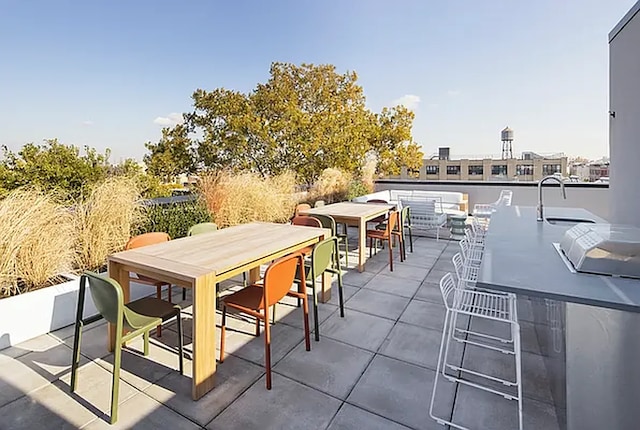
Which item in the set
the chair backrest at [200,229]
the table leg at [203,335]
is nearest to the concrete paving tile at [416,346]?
the table leg at [203,335]

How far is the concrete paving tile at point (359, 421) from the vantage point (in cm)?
162

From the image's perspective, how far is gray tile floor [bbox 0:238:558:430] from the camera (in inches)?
65.5

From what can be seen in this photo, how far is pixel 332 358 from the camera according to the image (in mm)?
2238

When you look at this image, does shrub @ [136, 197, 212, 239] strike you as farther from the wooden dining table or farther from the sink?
the sink

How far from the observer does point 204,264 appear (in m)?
2.01

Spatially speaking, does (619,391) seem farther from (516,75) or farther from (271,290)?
(516,75)

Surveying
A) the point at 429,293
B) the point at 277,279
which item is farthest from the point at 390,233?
the point at 277,279

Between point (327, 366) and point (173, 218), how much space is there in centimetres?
282

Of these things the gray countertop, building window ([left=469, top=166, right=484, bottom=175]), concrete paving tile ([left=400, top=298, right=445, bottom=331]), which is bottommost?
concrete paving tile ([left=400, top=298, right=445, bottom=331])

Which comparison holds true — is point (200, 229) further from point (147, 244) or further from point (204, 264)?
point (204, 264)

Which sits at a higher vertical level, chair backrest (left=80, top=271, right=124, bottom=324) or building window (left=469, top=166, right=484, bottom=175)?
A: building window (left=469, top=166, right=484, bottom=175)

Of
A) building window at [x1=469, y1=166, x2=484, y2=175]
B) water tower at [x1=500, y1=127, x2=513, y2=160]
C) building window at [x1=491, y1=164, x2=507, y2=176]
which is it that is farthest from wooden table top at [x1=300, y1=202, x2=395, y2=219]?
building window at [x1=469, y1=166, x2=484, y2=175]

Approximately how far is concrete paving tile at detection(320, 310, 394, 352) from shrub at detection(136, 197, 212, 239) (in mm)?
2255

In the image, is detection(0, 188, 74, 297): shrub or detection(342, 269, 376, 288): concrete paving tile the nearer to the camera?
detection(0, 188, 74, 297): shrub
